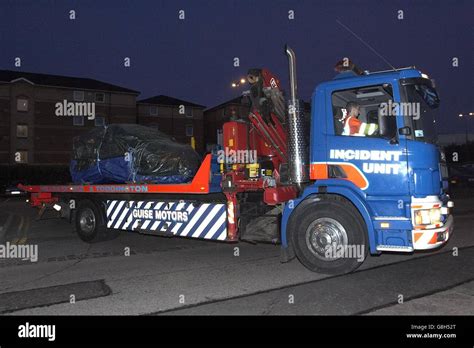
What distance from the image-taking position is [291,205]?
20.9ft

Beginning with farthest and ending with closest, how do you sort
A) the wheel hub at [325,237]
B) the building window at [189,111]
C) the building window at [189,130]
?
the building window at [189,130] → the building window at [189,111] → the wheel hub at [325,237]

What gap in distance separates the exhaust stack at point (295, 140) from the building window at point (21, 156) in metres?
37.5

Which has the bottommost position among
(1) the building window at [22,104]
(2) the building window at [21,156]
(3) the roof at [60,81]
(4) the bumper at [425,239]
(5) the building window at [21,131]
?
(4) the bumper at [425,239]

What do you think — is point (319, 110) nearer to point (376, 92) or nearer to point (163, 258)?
point (376, 92)

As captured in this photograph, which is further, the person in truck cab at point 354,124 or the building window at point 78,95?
the building window at point 78,95

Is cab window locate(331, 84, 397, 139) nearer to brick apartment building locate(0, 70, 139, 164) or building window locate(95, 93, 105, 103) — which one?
brick apartment building locate(0, 70, 139, 164)

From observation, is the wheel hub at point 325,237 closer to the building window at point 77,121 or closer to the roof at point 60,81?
the building window at point 77,121

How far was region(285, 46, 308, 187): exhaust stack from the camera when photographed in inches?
251

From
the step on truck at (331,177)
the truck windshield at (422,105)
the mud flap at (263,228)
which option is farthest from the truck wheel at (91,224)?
the truck windshield at (422,105)

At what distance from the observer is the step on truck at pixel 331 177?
5645 mm

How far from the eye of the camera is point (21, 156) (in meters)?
38.6

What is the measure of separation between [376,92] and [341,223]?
6.32 feet
